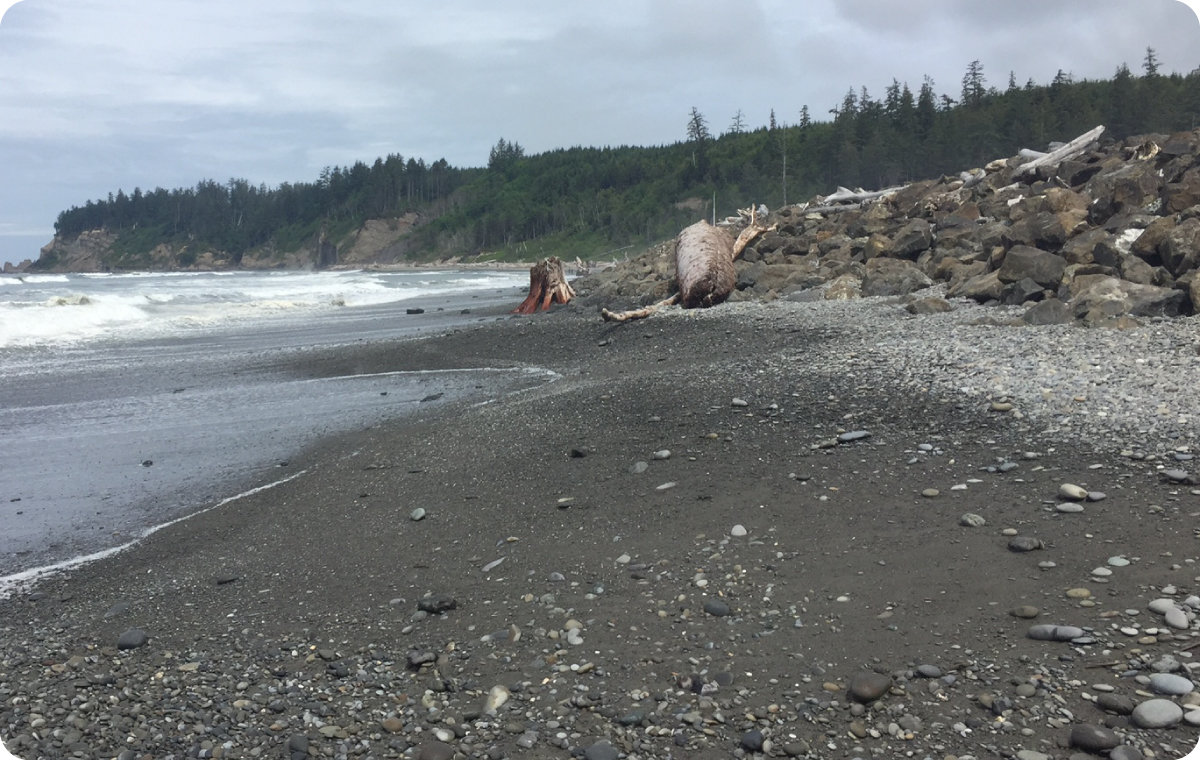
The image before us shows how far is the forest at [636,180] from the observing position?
195 feet

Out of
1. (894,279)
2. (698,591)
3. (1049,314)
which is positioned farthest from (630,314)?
(698,591)

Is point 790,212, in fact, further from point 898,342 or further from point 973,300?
point 898,342

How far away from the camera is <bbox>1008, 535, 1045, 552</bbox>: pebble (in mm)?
3736

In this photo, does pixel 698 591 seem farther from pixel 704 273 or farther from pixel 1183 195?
pixel 704 273

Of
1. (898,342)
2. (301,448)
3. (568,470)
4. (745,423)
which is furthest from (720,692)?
(898,342)

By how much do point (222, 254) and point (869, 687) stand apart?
169 m

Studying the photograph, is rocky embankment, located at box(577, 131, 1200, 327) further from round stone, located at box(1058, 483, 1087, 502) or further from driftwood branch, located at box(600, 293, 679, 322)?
round stone, located at box(1058, 483, 1087, 502)

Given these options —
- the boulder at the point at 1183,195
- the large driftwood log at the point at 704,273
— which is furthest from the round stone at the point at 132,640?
the boulder at the point at 1183,195

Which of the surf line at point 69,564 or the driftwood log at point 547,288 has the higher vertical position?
the driftwood log at point 547,288

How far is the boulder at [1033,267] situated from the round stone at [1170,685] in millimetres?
7371

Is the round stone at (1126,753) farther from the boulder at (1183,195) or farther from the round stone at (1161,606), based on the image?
the boulder at (1183,195)

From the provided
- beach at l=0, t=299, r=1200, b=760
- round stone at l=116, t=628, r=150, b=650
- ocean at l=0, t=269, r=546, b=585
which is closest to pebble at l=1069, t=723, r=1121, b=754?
beach at l=0, t=299, r=1200, b=760

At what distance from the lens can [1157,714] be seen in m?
2.59

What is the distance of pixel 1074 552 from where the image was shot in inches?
145
